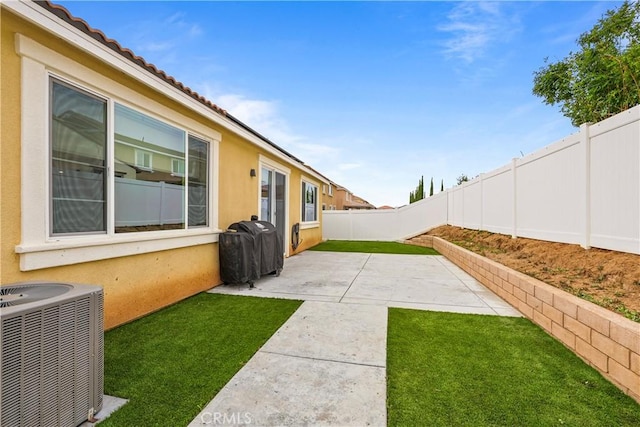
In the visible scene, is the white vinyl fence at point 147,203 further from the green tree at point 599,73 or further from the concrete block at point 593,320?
the green tree at point 599,73

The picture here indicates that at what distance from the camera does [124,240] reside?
384 cm

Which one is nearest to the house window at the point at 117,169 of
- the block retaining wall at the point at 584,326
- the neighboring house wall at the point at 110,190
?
the neighboring house wall at the point at 110,190

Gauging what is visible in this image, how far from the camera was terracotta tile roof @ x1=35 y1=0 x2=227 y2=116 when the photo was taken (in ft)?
9.46

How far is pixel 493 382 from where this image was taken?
2.67m

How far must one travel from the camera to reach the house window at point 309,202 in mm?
12508

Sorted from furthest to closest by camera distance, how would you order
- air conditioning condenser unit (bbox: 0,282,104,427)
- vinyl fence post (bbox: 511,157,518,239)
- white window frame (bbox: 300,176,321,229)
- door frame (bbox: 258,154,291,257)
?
white window frame (bbox: 300,176,321,229), door frame (bbox: 258,154,291,257), vinyl fence post (bbox: 511,157,518,239), air conditioning condenser unit (bbox: 0,282,104,427)

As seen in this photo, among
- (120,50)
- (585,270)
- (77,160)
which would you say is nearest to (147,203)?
(77,160)

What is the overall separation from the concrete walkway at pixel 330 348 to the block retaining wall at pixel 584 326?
43cm

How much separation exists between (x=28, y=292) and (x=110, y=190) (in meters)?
2.00

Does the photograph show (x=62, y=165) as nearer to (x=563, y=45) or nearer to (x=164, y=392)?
(x=164, y=392)

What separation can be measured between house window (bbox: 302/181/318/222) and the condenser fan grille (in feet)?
34.0

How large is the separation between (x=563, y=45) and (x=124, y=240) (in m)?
19.2

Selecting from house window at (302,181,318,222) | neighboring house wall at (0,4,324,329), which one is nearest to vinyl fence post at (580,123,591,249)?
neighboring house wall at (0,4,324,329)

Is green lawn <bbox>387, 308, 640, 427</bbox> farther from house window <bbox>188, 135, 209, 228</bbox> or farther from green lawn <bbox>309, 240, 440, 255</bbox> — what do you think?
green lawn <bbox>309, 240, 440, 255</bbox>
